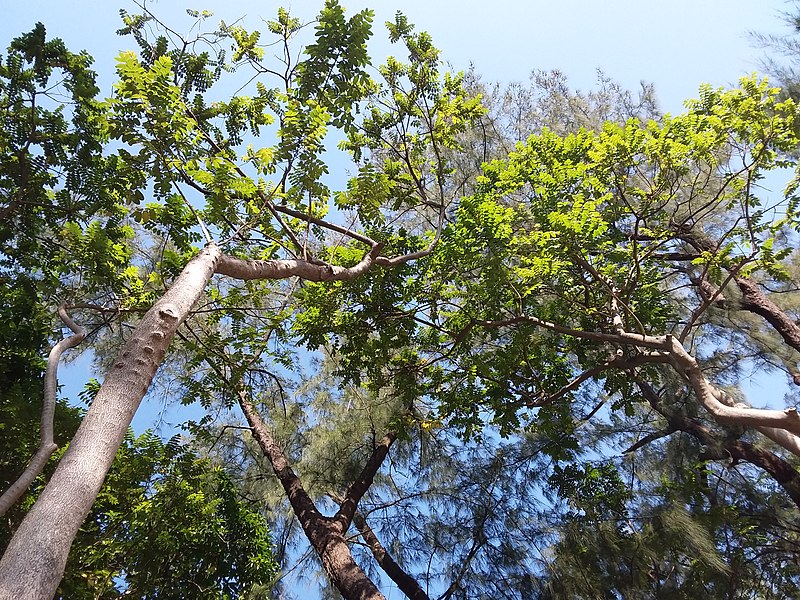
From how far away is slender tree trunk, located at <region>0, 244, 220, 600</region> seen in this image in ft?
4.97

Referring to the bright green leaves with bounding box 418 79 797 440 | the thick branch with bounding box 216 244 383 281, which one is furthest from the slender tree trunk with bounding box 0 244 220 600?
the bright green leaves with bounding box 418 79 797 440

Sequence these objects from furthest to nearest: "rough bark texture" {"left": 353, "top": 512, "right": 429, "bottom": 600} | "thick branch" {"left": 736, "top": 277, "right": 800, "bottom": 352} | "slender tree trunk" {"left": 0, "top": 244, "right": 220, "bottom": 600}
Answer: "rough bark texture" {"left": 353, "top": 512, "right": 429, "bottom": 600}
"thick branch" {"left": 736, "top": 277, "right": 800, "bottom": 352}
"slender tree trunk" {"left": 0, "top": 244, "right": 220, "bottom": 600}

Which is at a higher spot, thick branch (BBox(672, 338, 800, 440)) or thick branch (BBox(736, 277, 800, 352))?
thick branch (BBox(736, 277, 800, 352))

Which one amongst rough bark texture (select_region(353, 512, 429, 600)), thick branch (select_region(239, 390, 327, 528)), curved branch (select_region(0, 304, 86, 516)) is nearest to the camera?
curved branch (select_region(0, 304, 86, 516))

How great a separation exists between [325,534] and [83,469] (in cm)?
416

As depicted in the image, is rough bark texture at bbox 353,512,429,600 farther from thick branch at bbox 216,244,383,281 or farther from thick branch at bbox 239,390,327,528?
thick branch at bbox 216,244,383,281

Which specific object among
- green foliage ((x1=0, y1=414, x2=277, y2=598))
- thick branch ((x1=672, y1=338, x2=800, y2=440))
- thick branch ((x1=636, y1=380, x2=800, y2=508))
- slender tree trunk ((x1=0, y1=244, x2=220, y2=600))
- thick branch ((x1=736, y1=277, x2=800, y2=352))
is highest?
thick branch ((x1=736, y1=277, x2=800, y2=352))

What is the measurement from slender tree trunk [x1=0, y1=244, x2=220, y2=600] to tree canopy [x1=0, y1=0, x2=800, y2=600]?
0.59m

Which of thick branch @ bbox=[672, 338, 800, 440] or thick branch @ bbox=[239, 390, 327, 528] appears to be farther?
thick branch @ bbox=[239, 390, 327, 528]

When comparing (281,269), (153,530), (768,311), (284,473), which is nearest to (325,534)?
(284,473)

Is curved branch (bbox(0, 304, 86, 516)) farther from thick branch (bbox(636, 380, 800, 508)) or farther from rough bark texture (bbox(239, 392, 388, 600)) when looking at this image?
thick branch (bbox(636, 380, 800, 508))

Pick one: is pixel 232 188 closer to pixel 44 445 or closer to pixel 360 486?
pixel 44 445

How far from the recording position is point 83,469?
1740 millimetres

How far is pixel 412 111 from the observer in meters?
5.02
